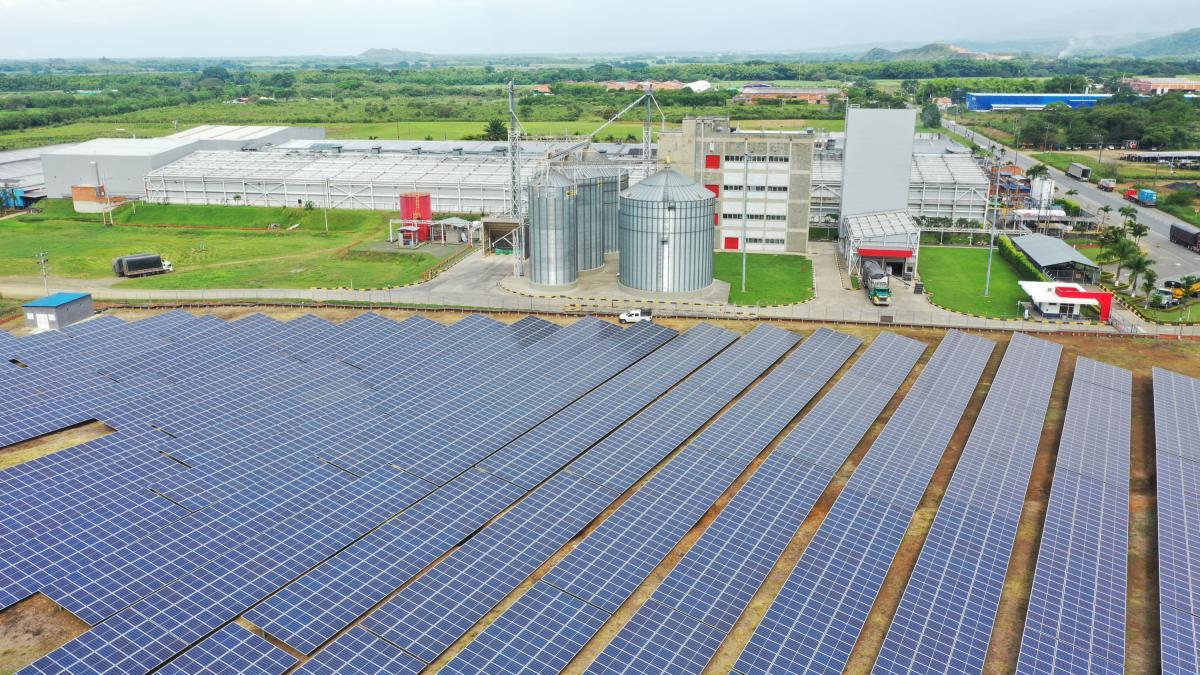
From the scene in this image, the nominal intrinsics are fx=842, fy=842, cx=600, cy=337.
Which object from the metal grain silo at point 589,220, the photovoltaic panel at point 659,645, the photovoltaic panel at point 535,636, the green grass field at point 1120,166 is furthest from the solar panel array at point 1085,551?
the green grass field at point 1120,166

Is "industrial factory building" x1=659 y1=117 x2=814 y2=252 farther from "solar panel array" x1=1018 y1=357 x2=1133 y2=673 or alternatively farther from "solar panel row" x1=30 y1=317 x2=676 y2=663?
"solar panel row" x1=30 y1=317 x2=676 y2=663

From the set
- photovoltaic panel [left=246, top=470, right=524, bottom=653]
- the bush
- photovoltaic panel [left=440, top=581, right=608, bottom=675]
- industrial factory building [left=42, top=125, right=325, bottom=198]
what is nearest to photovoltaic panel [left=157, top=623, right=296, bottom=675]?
photovoltaic panel [left=246, top=470, right=524, bottom=653]

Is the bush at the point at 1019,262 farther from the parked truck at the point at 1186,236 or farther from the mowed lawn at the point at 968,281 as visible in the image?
the parked truck at the point at 1186,236

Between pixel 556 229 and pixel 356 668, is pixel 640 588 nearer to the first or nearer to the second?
pixel 356 668

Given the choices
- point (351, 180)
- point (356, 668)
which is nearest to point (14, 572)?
point (356, 668)

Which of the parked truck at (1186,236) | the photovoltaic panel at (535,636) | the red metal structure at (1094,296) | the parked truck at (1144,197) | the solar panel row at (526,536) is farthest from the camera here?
the parked truck at (1144,197)

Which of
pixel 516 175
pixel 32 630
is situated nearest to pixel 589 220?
pixel 516 175
